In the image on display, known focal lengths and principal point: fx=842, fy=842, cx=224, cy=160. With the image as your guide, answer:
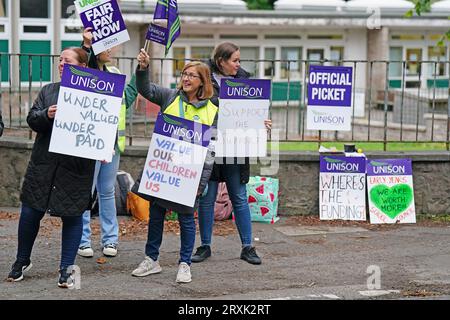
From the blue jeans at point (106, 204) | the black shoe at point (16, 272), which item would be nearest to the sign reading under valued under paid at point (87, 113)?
the black shoe at point (16, 272)

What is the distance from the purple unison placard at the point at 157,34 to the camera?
6941mm

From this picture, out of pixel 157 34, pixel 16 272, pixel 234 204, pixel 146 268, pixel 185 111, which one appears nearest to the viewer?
pixel 16 272

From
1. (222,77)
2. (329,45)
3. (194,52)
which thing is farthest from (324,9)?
(222,77)

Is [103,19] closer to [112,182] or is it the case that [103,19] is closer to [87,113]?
[87,113]

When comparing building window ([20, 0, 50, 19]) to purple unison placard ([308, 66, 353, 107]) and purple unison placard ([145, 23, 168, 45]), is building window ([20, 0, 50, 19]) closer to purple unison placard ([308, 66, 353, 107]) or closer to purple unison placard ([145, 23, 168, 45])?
purple unison placard ([308, 66, 353, 107])

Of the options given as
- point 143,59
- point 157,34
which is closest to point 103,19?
point 157,34

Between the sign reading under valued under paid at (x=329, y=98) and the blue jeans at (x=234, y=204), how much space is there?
2.52 metres

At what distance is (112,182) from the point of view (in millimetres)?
7594

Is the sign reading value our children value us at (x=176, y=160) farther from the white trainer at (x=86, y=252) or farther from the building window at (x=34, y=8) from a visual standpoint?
the building window at (x=34, y=8)

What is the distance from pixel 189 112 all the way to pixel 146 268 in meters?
1.32

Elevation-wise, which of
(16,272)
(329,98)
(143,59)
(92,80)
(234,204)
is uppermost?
(143,59)

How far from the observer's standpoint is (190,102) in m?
6.75

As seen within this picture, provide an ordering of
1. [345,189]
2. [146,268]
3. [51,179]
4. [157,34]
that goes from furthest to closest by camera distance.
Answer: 1. [345,189]
2. [157,34]
3. [146,268]
4. [51,179]

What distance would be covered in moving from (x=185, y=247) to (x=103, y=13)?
6.77 ft
